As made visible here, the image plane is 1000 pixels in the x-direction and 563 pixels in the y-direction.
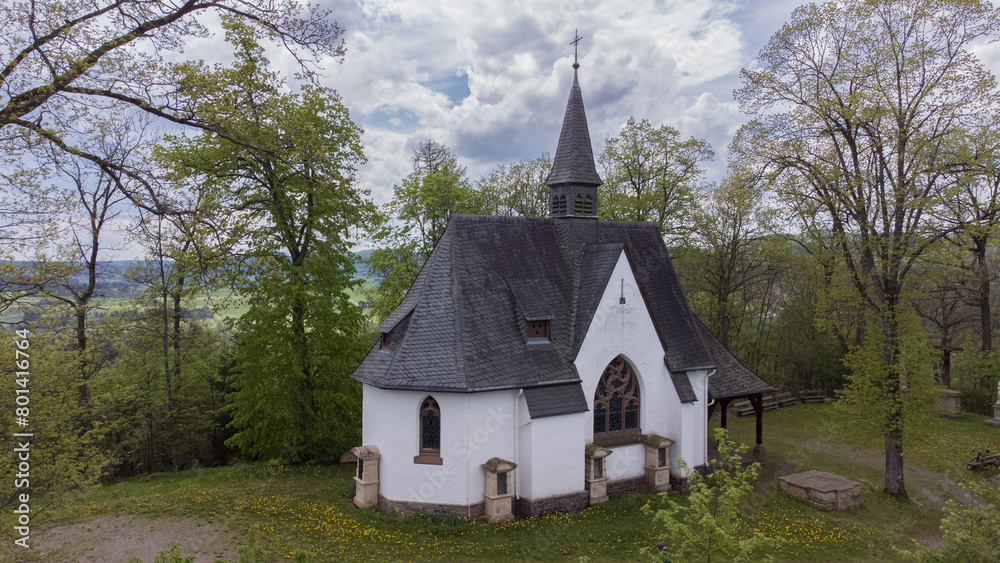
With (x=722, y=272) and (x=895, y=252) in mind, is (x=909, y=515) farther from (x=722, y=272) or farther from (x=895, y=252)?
(x=722, y=272)

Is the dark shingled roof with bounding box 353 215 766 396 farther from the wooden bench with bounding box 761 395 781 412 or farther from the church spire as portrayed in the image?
the wooden bench with bounding box 761 395 781 412

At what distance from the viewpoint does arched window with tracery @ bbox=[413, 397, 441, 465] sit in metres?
15.7

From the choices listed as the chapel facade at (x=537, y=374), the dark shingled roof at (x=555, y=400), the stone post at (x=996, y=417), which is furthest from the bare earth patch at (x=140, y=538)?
the stone post at (x=996, y=417)

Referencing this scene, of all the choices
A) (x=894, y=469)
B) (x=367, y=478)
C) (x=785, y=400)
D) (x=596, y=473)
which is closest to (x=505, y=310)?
(x=596, y=473)

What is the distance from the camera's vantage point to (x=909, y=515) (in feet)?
55.0

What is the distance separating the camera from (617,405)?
58.5ft

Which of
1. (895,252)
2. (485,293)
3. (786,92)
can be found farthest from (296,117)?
(895,252)

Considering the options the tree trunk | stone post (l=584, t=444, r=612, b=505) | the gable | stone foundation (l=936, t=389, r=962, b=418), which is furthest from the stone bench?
stone foundation (l=936, t=389, r=962, b=418)

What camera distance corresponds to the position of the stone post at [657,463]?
17497 millimetres

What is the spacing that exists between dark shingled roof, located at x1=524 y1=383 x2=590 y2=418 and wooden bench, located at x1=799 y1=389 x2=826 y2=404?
21.8m

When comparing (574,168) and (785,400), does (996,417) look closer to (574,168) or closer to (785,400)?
(785,400)

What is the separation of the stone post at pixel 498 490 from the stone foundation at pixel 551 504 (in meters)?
0.38

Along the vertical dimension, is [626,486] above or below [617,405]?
below

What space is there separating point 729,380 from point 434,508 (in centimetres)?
1190
